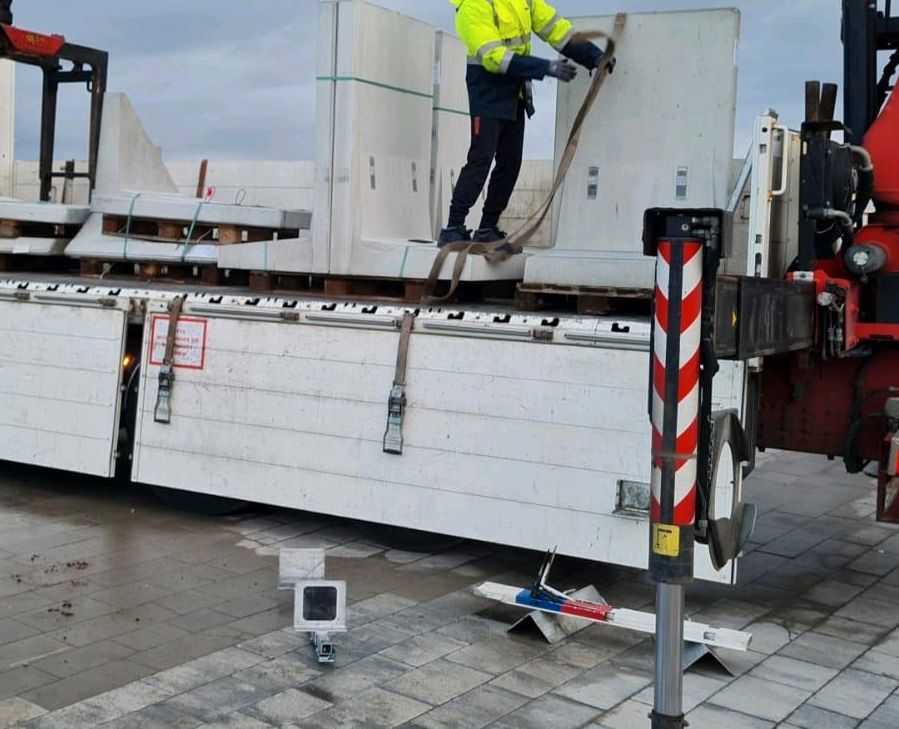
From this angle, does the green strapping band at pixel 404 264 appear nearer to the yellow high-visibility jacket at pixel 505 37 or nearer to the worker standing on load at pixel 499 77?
the worker standing on load at pixel 499 77

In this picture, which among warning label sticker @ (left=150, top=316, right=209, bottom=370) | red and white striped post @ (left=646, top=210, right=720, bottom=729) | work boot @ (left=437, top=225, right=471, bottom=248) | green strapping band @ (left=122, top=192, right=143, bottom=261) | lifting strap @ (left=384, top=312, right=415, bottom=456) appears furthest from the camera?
green strapping band @ (left=122, top=192, right=143, bottom=261)

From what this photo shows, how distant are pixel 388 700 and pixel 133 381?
386 cm

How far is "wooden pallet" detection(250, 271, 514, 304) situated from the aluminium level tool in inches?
77.2

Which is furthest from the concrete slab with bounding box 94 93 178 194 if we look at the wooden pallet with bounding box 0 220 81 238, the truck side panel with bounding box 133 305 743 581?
the truck side panel with bounding box 133 305 743 581

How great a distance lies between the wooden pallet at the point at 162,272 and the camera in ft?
26.8

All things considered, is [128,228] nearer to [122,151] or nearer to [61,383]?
[122,151]

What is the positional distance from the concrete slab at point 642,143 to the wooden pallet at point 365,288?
60 cm

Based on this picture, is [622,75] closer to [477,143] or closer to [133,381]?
[477,143]

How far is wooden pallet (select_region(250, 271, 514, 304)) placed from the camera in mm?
7008

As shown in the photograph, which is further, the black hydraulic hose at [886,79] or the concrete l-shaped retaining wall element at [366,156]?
the concrete l-shaped retaining wall element at [366,156]

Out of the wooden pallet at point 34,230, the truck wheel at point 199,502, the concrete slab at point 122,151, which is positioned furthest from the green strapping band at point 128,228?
the truck wheel at point 199,502

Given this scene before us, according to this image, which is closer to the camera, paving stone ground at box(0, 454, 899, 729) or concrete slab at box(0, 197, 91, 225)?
paving stone ground at box(0, 454, 899, 729)

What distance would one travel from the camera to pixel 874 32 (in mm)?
6324

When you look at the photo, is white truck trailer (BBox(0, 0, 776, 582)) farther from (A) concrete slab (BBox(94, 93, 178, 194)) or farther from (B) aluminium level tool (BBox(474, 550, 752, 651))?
(A) concrete slab (BBox(94, 93, 178, 194))
